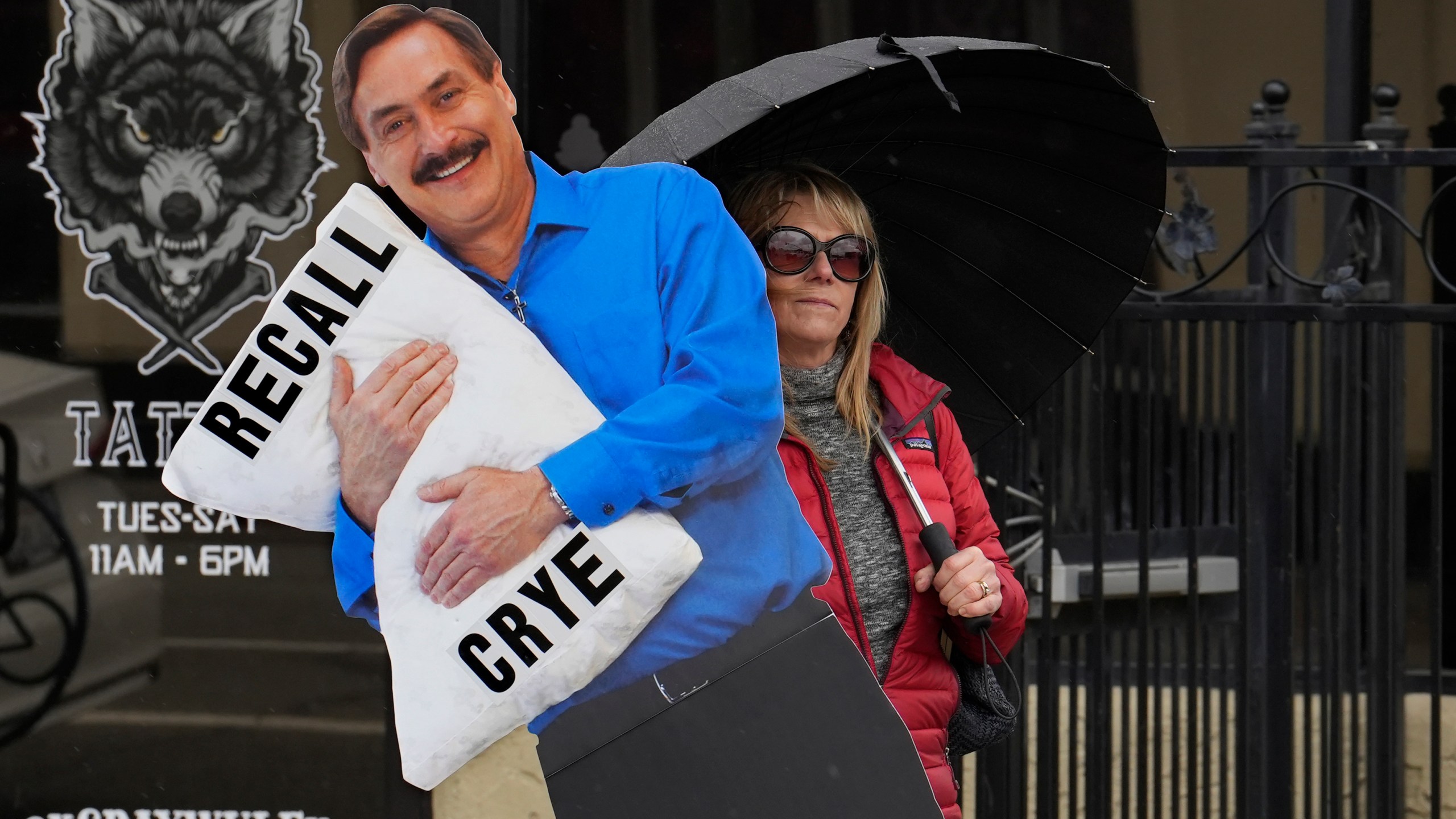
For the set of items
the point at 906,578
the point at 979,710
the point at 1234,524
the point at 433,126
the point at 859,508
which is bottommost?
the point at 1234,524

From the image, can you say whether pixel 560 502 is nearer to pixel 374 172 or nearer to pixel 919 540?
pixel 374 172

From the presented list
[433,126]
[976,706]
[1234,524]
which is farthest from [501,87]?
[1234,524]

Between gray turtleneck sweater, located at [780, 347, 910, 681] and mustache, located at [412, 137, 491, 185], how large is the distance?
2.15 feet

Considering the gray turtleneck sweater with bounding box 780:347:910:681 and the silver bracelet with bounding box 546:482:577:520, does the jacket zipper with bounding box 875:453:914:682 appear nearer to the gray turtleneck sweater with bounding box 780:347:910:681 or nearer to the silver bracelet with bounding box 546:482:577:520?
the gray turtleneck sweater with bounding box 780:347:910:681

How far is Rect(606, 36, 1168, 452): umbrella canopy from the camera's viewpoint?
224 centimetres

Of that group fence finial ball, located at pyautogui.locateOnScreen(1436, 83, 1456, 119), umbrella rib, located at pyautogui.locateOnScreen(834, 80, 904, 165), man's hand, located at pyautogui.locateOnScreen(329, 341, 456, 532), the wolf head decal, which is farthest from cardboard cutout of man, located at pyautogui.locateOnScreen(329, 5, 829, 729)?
fence finial ball, located at pyautogui.locateOnScreen(1436, 83, 1456, 119)

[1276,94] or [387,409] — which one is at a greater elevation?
[1276,94]

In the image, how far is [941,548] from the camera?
7.10 feet

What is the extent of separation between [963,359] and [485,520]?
1.17m

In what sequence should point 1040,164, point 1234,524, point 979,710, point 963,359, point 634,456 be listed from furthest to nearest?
point 1234,524
point 963,359
point 1040,164
point 979,710
point 634,456

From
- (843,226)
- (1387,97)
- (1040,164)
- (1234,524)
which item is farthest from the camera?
(1387,97)

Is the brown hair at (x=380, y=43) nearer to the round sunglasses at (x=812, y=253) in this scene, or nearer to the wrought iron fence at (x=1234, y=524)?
the round sunglasses at (x=812, y=253)

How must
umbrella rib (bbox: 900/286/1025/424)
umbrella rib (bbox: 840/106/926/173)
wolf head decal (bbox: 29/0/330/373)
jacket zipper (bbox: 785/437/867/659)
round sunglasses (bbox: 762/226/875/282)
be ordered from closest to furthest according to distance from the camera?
round sunglasses (bbox: 762/226/875/282) → jacket zipper (bbox: 785/437/867/659) → umbrella rib (bbox: 840/106/926/173) → umbrella rib (bbox: 900/286/1025/424) → wolf head decal (bbox: 29/0/330/373)

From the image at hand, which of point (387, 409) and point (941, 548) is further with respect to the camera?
point (941, 548)
